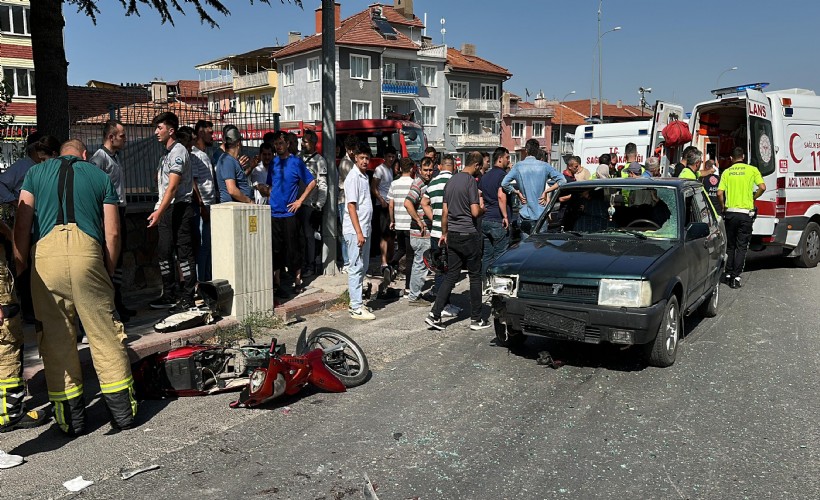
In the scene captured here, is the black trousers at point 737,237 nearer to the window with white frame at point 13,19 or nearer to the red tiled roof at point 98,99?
the red tiled roof at point 98,99

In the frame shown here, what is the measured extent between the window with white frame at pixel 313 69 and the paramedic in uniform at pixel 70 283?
50.2 metres

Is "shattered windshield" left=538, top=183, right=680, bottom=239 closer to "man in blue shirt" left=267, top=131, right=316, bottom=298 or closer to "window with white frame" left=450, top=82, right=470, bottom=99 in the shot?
"man in blue shirt" left=267, top=131, right=316, bottom=298

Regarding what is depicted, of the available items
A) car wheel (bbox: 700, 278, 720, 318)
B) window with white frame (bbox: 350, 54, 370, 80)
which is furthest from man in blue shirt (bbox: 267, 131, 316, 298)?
window with white frame (bbox: 350, 54, 370, 80)

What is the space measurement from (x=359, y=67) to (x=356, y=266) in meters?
47.5

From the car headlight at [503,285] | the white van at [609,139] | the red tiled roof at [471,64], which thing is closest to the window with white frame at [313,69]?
the red tiled roof at [471,64]

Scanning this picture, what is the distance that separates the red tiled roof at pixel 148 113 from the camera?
30.9ft

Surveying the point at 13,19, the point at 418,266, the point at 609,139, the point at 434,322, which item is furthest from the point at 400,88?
the point at 434,322

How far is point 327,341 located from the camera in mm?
5895

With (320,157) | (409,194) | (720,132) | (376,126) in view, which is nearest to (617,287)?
(409,194)

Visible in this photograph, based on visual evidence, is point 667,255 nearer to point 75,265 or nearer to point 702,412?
point 702,412

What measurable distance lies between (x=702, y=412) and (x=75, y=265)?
460 centimetres

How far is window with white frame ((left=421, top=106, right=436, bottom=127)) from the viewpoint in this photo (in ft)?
201

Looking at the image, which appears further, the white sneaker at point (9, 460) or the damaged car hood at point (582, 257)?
the damaged car hood at point (582, 257)

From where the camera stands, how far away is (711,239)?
7.73 metres
